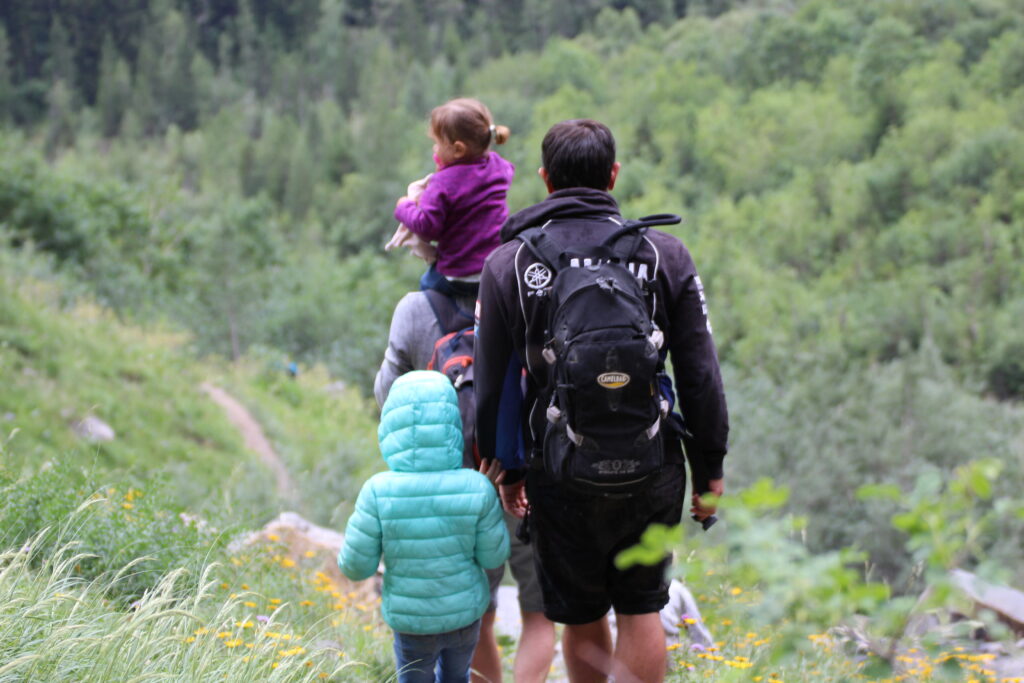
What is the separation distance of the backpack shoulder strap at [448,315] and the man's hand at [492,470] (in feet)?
1.74

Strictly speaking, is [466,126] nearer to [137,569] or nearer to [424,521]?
[424,521]

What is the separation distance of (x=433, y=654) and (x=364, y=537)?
18.0 inches

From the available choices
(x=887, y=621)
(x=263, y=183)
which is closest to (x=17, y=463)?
(x=887, y=621)

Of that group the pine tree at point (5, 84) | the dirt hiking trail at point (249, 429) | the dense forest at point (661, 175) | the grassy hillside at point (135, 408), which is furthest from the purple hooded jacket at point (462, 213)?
the pine tree at point (5, 84)

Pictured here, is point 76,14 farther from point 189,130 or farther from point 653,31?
point 653,31

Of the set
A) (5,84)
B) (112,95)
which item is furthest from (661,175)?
(5,84)

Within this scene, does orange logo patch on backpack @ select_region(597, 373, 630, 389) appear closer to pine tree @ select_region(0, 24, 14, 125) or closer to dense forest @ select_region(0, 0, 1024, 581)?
dense forest @ select_region(0, 0, 1024, 581)

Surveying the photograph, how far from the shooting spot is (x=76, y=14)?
297 feet

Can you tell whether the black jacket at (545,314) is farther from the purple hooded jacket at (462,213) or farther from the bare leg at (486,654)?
the bare leg at (486,654)

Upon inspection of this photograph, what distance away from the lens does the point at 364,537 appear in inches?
120

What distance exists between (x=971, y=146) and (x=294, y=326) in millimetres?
30299

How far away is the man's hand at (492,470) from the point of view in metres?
3.14

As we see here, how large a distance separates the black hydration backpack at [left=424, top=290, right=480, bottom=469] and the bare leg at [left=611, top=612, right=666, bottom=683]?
71cm

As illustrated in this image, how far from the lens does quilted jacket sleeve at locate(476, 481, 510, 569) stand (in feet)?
10.3
